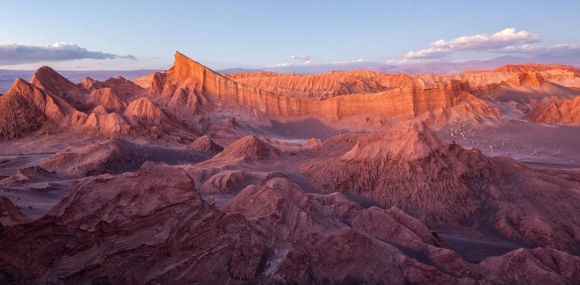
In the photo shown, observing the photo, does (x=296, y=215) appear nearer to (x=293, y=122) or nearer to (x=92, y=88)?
(x=293, y=122)

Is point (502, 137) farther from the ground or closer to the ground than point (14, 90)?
closer to the ground

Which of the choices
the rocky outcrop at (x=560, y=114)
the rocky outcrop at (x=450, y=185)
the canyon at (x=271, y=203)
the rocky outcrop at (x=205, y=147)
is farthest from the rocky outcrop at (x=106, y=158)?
the rocky outcrop at (x=560, y=114)

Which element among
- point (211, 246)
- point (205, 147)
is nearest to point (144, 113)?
point (205, 147)

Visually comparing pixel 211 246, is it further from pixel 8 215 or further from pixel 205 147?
pixel 205 147

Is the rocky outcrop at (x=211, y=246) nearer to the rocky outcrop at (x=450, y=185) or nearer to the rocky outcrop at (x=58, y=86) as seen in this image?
the rocky outcrop at (x=450, y=185)

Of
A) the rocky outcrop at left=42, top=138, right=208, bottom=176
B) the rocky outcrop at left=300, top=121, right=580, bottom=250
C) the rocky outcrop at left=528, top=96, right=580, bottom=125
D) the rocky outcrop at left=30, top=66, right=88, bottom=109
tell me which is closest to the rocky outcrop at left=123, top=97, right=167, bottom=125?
the rocky outcrop at left=30, top=66, right=88, bottom=109

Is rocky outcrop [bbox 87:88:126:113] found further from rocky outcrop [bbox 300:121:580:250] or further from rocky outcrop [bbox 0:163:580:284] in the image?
rocky outcrop [bbox 0:163:580:284]

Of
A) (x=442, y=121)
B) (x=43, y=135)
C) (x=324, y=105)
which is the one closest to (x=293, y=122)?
(x=324, y=105)

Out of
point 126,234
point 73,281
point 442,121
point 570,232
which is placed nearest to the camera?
point 73,281
